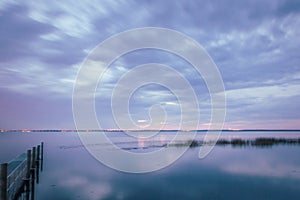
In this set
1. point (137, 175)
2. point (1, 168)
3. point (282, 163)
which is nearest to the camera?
point (1, 168)

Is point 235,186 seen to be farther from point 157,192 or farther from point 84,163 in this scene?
point 84,163

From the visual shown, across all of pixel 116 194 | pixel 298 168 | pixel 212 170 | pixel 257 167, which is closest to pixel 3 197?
pixel 116 194

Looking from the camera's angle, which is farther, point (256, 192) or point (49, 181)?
point (49, 181)

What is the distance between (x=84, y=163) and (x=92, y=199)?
14411 millimetres

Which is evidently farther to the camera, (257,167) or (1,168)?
(257,167)

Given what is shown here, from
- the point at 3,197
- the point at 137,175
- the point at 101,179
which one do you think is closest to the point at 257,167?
the point at 137,175

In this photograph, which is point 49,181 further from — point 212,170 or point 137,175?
point 212,170

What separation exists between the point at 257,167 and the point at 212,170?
187 inches

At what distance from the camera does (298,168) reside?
22.8 meters

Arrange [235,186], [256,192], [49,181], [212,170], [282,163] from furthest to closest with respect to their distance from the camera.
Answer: [282,163], [212,170], [49,181], [235,186], [256,192]

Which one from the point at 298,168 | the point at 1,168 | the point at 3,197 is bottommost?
the point at 298,168

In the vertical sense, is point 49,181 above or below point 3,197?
below

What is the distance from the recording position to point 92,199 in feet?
44.4

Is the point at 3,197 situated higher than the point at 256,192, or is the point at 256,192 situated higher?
the point at 3,197
